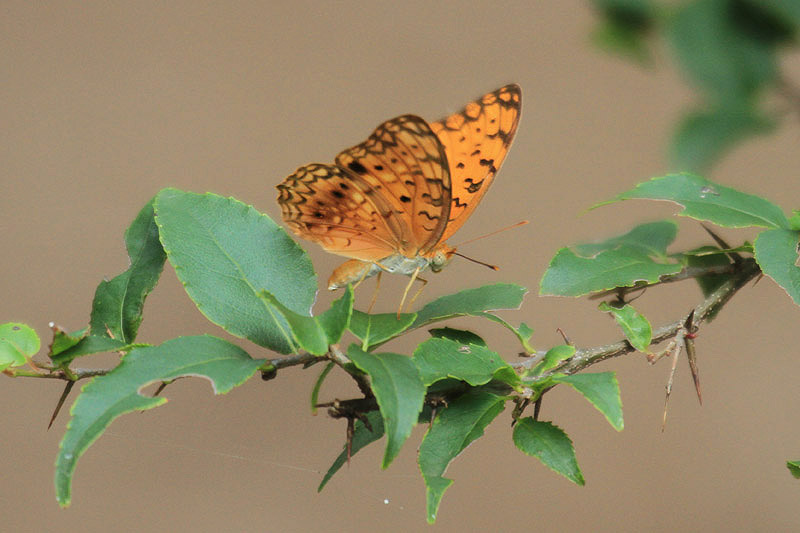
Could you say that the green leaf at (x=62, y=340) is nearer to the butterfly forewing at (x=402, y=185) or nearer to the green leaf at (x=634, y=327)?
the butterfly forewing at (x=402, y=185)

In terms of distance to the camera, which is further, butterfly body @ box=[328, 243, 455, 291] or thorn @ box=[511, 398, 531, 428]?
butterfly body @ box=[328, 243, 455, 291]

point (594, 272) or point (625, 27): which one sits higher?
point (625, 27)

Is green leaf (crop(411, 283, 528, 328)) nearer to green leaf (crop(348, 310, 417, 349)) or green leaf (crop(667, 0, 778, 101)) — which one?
green leaf (crop(348, 310, 417, 349))

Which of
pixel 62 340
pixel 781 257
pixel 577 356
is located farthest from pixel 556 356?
pixel 62 340

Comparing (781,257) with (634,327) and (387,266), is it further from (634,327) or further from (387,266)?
(387,266)

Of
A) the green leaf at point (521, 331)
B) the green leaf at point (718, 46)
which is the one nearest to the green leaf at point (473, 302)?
the green leaf at point (521, 331)

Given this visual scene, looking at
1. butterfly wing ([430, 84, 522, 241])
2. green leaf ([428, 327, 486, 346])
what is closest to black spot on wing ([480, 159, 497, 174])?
butterfly wing ([430, 84, 522, 241])
